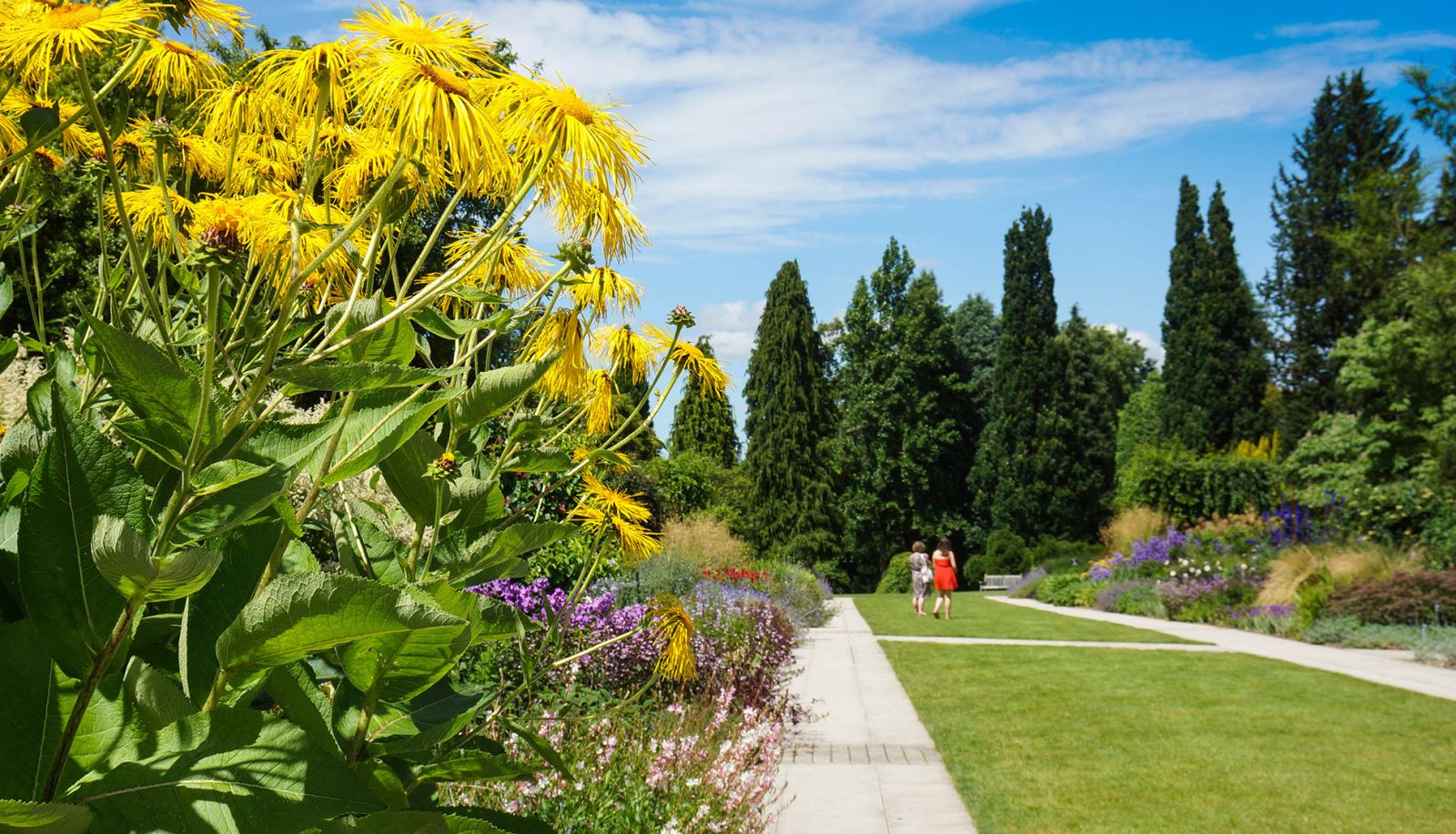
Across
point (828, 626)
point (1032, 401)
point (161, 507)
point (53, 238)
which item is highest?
point (1032, 401)

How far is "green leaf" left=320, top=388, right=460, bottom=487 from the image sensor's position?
0.92 meters

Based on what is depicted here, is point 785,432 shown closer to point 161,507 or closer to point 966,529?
point 966,529

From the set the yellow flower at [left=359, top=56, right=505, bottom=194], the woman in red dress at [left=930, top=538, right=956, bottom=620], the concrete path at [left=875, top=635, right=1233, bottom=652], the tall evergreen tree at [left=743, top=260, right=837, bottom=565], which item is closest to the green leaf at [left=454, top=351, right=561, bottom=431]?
the yellow flower at [left=359, top=56, right=505, bottom=194]

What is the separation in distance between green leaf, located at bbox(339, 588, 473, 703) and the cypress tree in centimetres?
3216

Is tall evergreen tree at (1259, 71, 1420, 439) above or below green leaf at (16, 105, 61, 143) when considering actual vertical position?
above

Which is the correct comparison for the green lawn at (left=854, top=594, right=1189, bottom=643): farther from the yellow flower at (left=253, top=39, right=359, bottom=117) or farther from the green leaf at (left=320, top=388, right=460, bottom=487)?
the green leaf at (left=320, top=388, right=460, bottom=487)

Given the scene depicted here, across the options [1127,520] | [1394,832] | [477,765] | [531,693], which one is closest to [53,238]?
[531,693]

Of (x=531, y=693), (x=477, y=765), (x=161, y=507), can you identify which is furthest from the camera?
(x=531, y=693)

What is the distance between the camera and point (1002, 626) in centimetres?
1511

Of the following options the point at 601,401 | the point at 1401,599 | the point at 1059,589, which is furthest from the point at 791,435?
the point at 601,401

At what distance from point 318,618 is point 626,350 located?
1220mm

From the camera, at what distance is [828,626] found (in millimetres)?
15375

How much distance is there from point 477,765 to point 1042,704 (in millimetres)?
7954

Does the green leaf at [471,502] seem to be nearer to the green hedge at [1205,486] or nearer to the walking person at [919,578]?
the walking person at [919,578]
